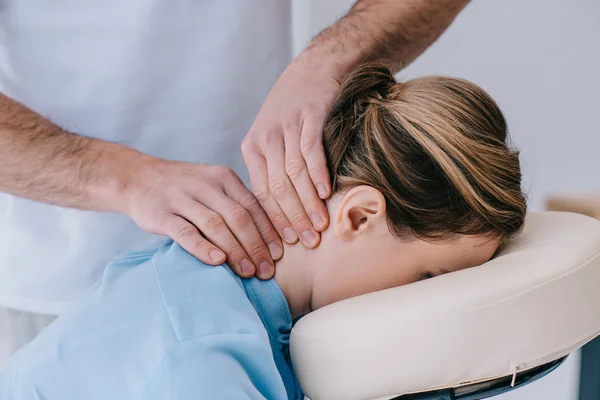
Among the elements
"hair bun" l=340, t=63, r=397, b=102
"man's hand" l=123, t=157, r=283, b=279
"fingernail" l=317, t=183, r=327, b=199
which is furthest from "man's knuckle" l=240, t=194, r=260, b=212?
"hair bun" l=340, t=63, r=397, b=102

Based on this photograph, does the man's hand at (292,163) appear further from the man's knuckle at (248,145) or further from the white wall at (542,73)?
the white wall at (542,73)

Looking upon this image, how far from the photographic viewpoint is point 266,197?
3.68 ft

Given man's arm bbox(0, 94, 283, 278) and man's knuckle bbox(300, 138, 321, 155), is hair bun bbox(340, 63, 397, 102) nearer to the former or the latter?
man's knuckle bbox(300, 138, 321, 155)

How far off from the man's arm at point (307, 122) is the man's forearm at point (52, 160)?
0.21 meters

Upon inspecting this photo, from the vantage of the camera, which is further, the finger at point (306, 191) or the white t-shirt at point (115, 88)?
the white t-shirt at point (115, 88)

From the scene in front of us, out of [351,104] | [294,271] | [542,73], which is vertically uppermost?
[351,104]

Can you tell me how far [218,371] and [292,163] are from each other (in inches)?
14.1

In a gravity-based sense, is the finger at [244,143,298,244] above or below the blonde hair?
below

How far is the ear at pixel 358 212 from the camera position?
1.03 m

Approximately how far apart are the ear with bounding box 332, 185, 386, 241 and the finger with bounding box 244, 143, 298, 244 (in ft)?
0.24

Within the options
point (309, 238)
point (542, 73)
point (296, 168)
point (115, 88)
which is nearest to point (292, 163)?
point (296, 168)

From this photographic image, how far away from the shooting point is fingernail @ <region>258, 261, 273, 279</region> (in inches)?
43.1

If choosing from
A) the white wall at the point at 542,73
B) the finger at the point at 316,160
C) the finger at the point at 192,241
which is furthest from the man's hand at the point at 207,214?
the white wall at the point at 542,73

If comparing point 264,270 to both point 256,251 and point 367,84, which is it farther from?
point 367,84
